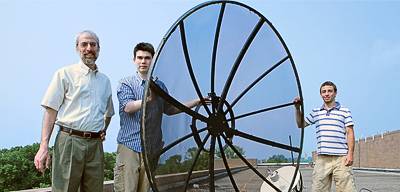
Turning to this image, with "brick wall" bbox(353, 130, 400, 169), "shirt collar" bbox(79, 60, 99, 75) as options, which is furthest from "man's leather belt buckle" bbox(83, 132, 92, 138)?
"brick wall" bbox(353, 130, 400, 169)

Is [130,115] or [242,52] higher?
[242,52]

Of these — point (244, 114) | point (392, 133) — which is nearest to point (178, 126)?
point (244, 114)

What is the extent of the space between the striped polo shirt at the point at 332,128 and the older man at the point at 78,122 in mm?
2753

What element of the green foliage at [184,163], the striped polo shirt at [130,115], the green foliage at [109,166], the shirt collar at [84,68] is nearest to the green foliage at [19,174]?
the green foliage at [109,166]

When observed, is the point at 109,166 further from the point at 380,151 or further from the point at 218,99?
the point at 380,151

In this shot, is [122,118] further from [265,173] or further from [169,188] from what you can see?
[265,173]

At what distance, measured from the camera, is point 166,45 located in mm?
3854

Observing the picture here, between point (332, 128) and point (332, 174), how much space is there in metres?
0.53

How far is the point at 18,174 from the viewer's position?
1000 cm

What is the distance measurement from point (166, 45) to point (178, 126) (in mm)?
661

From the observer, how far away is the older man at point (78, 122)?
4.10 m

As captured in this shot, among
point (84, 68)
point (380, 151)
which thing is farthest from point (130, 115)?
point (380, 151)

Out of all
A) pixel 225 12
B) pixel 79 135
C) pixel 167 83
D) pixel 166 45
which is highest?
Answer: pixel 225 12

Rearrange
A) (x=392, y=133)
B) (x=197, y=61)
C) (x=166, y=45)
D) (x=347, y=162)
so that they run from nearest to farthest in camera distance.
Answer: (x=166, y=45), (x=197, y=61), (x=347, y=162), (x=392, y=133)
